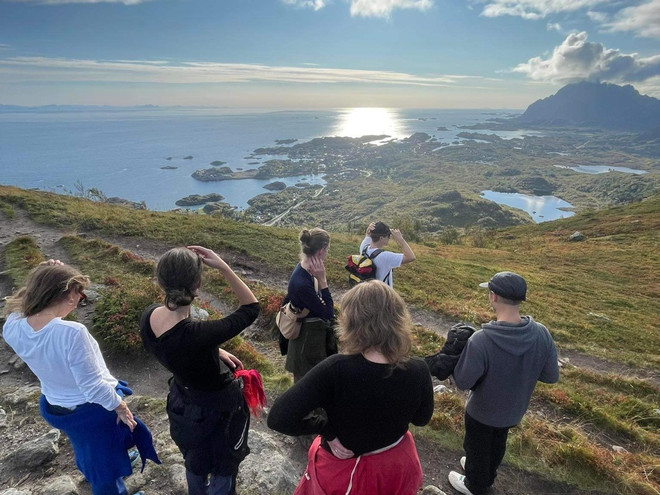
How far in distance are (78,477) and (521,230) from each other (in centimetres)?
6476

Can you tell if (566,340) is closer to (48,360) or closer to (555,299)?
(555,299)

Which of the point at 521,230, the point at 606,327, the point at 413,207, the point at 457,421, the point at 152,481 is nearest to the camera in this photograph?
the point at 152,481

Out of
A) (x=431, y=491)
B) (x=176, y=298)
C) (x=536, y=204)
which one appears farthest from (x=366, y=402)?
(x=536, y=204)

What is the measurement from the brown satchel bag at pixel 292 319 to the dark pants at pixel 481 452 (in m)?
2.13

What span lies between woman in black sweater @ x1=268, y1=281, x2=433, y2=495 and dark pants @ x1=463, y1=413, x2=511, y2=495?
169 centimetres

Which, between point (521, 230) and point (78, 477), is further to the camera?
point (521, 230)

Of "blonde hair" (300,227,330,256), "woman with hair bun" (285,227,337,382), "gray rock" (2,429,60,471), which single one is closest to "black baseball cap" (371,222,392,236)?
"woman with hair bun" (285,227,337,382)

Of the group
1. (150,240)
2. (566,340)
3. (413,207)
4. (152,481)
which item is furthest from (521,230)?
(413,207)

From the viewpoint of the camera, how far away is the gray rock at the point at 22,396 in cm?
564

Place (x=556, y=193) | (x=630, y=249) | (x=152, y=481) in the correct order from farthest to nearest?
1. (x=556, y=193)
2. (x=630, y=249)
3. (x=152, y=481)

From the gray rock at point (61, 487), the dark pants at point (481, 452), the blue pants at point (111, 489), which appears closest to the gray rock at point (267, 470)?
the blue pants at point (111, 489)

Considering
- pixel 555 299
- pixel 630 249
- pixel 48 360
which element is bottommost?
pixel 630 249

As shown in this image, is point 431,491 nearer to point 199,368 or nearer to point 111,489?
point 199,368

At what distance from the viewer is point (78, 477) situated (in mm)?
4176
